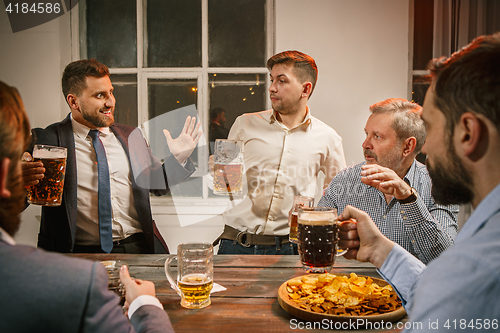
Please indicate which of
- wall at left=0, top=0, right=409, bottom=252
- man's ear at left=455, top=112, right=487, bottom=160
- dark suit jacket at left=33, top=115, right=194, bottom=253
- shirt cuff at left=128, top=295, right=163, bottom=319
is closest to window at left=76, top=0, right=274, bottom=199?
wall at left=0, top=0, right=409, bottom=252

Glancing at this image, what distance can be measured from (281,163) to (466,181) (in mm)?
1797

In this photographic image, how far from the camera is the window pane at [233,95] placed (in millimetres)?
3455

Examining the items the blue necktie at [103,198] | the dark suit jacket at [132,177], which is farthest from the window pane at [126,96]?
the blue necktie at [103,198]

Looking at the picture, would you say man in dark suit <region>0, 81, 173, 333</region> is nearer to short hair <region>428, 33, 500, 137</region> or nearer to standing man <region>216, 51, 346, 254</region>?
short hair <region>428, 33, 500, 137</region>

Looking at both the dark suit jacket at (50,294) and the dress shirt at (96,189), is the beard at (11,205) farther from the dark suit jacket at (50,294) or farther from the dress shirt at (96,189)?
the dress shirt at (96,189)

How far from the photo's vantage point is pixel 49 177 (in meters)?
1.69

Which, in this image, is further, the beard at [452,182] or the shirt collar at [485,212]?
the beard at [452,182]

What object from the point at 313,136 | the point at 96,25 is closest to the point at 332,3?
the point at 313,136

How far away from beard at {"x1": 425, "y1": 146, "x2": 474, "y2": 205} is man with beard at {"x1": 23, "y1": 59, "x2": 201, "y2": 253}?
170 cm

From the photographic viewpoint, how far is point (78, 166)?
7.59 ft

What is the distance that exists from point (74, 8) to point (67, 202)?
7.24 ft

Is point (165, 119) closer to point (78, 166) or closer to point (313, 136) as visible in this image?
point (78, 166)

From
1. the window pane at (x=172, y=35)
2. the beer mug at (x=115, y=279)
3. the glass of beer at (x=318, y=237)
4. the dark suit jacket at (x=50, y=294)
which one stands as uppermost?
the window pane at (x=172, y=35)

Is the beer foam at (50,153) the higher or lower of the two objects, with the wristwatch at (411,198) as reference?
higher
